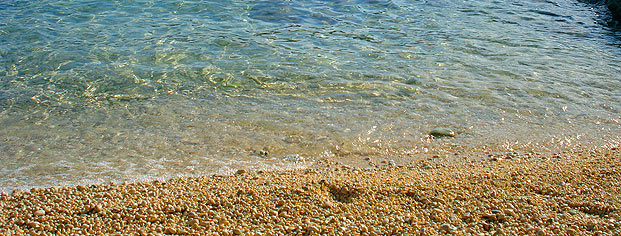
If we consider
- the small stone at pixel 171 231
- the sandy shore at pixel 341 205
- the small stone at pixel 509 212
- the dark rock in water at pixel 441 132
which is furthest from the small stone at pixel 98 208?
the dark rock in water at pixel 441 132

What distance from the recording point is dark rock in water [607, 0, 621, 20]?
11.5m

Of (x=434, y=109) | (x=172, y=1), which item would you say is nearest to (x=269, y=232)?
(x=434, y=109)

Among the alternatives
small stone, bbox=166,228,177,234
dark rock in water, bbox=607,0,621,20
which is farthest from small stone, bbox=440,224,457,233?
dark rock in water, bbox=607,0,621,20

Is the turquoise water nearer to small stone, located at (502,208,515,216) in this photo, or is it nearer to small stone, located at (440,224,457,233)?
small stone, located at (502,208,515,216)

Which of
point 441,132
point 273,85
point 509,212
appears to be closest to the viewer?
point 509,212

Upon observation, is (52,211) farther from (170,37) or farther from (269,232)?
(170,37)

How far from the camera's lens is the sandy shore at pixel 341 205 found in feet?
12.0

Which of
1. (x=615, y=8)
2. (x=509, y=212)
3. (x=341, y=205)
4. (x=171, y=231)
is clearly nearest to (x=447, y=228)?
(x=509, y=212)

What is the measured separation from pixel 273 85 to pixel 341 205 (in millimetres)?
3502

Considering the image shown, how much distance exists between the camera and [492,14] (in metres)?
11.2

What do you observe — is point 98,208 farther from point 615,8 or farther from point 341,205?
point 615,8

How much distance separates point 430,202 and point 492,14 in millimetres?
8295

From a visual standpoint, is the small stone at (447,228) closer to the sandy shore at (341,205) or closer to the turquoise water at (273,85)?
the sandy shore at (341,205)

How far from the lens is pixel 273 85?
7199mm
